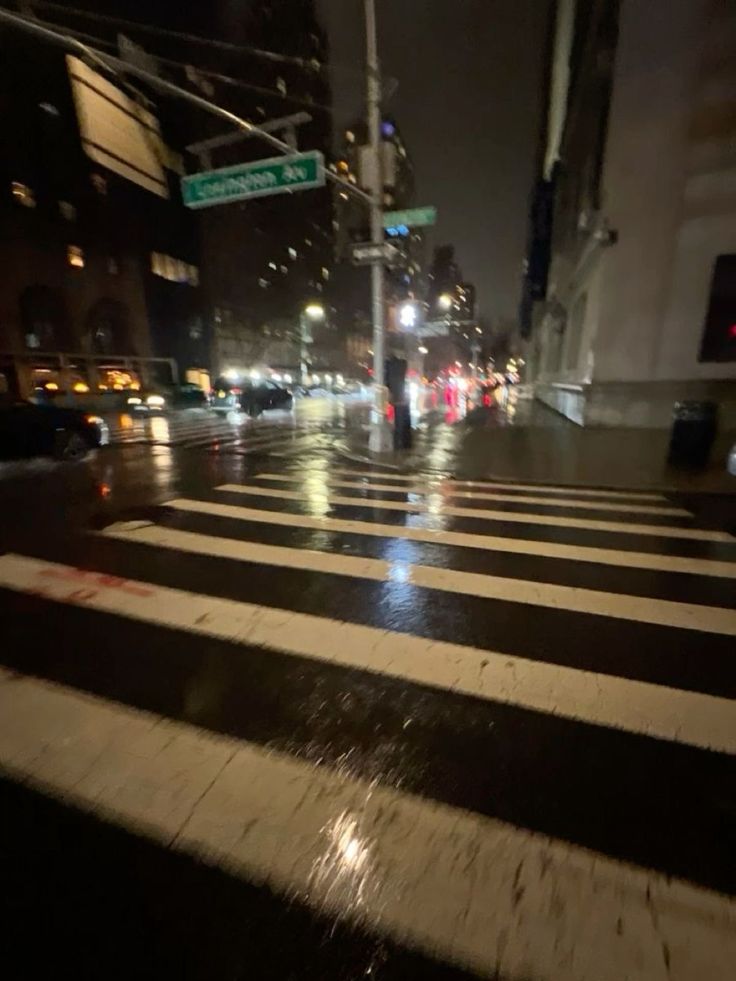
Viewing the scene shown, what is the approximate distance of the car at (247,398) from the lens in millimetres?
25859

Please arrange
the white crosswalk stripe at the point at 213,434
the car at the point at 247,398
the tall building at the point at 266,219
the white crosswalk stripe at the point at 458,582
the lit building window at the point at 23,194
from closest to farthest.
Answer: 1. the white crosswalk stripe at the point at 458,582
2. the white crosswalk stripe at the point at 213,434
3. the car at the point at 247,398
4. the lit building window at the point at 23,194
5. the tall building at the point at 266,219

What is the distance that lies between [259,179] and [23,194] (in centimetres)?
3029

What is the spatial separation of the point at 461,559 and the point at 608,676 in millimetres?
2175

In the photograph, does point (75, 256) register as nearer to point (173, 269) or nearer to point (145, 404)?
point (173, 269)

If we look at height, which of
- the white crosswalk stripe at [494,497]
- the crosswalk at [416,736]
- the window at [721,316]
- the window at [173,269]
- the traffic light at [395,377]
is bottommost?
the white crosswalk stripe at [494,497]

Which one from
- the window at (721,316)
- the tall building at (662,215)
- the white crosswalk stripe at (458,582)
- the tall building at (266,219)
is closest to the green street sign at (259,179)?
the white crosswalk stripe at (458,582)

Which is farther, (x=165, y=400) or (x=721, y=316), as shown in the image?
(x=165, y=400)

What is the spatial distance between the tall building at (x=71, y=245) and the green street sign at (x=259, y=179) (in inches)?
807

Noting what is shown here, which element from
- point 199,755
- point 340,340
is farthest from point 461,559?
point 340,340

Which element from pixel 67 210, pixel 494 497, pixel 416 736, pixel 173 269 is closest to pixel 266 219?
pixel 173 269

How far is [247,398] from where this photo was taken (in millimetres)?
25891

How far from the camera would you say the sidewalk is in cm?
922

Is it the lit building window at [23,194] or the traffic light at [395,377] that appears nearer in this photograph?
the traffic light at [395,377]

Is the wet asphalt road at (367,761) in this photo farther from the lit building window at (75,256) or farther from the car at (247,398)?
the lit building window at (75,256)
